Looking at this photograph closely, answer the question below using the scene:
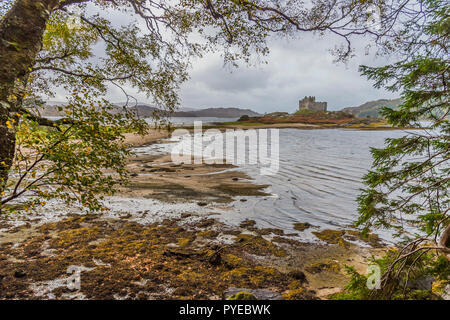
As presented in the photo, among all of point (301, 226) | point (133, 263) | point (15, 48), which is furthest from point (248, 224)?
point (15, 48)

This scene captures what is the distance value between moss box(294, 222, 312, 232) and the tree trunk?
8593mm

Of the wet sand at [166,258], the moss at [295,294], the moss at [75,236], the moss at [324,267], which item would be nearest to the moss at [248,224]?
the wet sand at [166,258]

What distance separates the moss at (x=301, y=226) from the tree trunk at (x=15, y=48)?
8.59 meters

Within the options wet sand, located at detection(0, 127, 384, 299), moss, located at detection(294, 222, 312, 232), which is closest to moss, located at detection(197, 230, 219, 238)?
wet sand, located at detection(0, 127, 384, 299)

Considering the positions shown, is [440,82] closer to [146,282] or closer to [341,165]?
[146,282]

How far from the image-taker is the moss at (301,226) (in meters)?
8.05

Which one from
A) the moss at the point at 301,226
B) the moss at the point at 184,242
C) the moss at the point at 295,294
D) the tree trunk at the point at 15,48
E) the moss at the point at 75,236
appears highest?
the tree trunk at the point at 15,48

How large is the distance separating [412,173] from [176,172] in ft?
49.1

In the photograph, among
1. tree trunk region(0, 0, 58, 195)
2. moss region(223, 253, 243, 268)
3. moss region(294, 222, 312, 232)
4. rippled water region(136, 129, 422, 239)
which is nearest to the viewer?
tree trunk region(0, 0, 58, 195)

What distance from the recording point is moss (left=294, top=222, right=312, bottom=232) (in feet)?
26.4

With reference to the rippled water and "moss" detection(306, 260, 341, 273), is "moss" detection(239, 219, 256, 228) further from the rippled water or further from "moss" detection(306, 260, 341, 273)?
"moss" detection(306, 260, 341, 273)

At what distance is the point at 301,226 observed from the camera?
8281 millimetres

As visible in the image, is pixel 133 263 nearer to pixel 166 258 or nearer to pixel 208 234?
pixel 166 258

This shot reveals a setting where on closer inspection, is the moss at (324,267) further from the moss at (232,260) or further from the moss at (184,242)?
the moss at (184,242)
